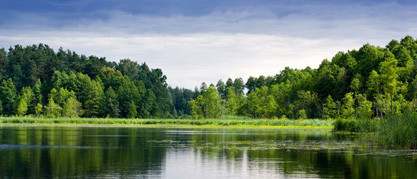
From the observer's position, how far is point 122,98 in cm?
15700

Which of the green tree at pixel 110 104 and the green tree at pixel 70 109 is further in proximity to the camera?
the green tree at pixel 110 104

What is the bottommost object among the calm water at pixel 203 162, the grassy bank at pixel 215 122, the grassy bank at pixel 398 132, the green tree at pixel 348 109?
the calm water at pixel 203 162

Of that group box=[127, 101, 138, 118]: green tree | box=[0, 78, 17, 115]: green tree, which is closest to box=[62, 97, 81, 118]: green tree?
box=[127, 101, 138, 118]: green tree

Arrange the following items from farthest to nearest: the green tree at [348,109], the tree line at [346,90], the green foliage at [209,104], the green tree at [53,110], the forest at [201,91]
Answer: the green foliage at [209,104] < the green tree at [53,110] < the forest at [201,91] < the green tree at [348,109] < the tree line at [346,90]

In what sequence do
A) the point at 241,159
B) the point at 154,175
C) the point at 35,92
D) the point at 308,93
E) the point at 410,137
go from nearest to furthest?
the point at 154,175 → the point at 241,159 → the point at 410,137 → the point at 308,93 → the point at 35,92

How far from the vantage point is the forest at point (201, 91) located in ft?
335

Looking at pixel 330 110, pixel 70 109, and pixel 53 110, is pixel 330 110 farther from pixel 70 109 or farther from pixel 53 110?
pixel 53 110

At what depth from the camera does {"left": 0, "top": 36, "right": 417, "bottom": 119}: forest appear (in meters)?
102

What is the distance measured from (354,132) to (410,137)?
29.6 metres

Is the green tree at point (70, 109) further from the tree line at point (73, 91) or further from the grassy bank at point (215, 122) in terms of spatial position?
the grassy bank at point (215, 122)

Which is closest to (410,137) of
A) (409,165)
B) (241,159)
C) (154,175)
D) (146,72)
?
(409,165)

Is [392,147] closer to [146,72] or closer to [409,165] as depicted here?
[409,165]

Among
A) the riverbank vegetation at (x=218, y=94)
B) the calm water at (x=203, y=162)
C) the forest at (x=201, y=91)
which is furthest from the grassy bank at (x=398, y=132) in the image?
the forest at (x=201, y=91)

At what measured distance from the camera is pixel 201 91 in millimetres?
162125
